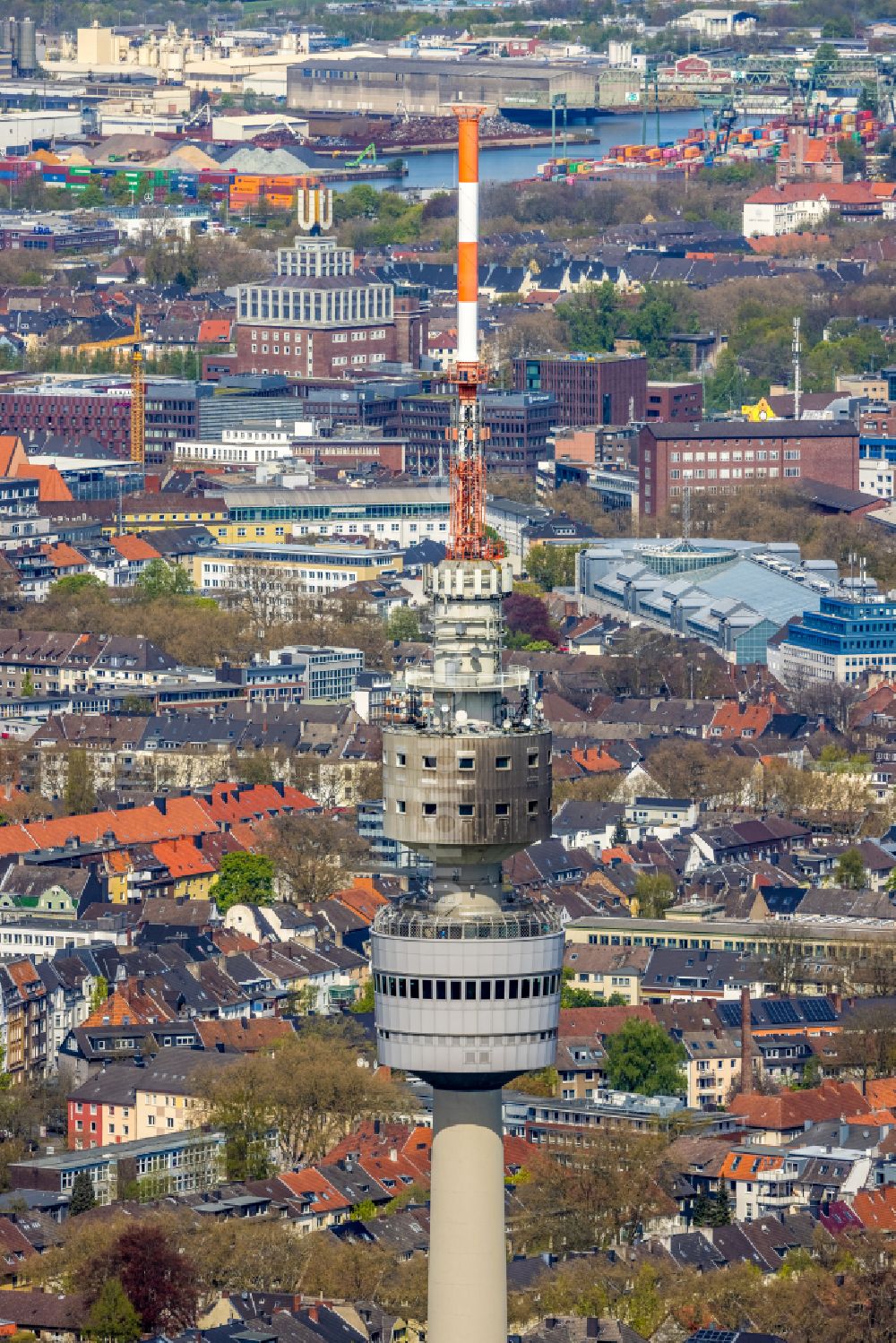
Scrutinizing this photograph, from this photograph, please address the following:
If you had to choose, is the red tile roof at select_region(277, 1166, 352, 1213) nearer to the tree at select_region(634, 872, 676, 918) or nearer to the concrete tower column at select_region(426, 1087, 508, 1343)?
the tree at select_region(634, 872, 676, 918)

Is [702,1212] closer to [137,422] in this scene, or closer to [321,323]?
[137,422]

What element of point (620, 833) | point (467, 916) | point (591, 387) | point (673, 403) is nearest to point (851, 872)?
point (620, 833)

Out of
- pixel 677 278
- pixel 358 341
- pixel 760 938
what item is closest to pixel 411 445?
pixel 358 341

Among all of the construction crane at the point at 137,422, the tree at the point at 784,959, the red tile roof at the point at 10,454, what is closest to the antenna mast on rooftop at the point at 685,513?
the red tile roof at the point at 10,454

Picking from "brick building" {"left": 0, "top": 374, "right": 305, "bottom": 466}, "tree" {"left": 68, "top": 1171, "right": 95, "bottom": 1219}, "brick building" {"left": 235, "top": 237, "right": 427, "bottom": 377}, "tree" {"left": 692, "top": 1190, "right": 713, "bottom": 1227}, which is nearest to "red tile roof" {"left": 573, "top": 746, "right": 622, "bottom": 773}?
"tree" {"left": 692, "top": 1190, "right": 713, "bottom": 1227}

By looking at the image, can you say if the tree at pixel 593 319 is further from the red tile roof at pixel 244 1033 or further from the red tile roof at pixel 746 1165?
the red tile roof at pixel 746 1165

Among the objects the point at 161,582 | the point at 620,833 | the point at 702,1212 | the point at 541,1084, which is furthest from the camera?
the point at 161,582

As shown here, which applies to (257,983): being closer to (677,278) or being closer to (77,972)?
(77,972)
